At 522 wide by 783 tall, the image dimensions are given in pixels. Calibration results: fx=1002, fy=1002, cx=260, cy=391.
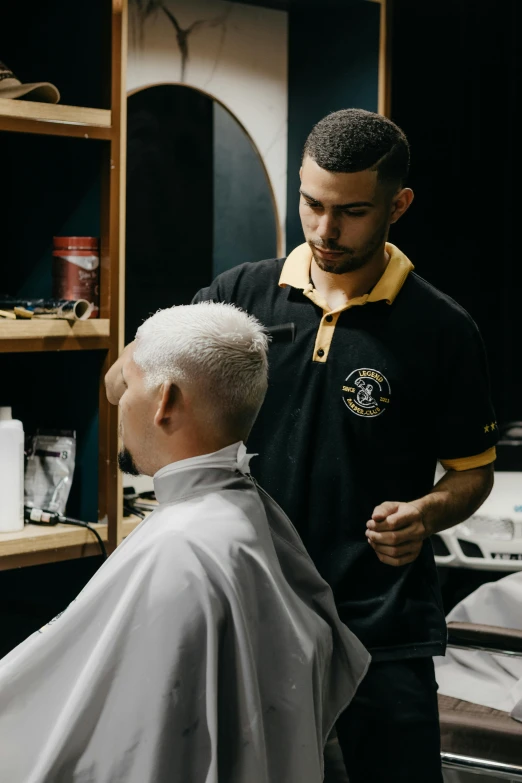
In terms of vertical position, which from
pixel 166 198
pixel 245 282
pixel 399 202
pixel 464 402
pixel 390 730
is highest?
pixel 166 198

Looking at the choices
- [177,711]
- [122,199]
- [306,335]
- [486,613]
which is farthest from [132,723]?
[486,613]

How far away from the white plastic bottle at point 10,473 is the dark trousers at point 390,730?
921 mm

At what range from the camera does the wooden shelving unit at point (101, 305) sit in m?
2.27

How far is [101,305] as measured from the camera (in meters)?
2.44

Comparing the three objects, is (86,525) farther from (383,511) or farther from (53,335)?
(383,511)

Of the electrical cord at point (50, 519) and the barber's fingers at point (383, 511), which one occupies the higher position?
the barber's fingers at point (383, 511)

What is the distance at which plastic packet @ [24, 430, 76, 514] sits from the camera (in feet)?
8.14

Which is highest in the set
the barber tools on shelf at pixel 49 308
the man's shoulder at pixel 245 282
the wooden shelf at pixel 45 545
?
the man's shoulder at pixel 245 282

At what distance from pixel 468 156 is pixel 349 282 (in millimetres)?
1733

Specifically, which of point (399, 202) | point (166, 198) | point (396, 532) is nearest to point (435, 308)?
point (399, 202)

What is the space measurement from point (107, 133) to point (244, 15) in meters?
1.00

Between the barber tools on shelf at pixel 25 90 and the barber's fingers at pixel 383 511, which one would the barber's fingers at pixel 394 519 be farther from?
the barber tools on shelf at pixel 25 90

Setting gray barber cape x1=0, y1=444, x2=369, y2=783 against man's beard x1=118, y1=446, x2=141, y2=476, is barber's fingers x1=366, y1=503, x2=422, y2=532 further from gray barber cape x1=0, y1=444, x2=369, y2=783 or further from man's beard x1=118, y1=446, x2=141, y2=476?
man's beard x1=118, y1=446, x2=141, y2=476

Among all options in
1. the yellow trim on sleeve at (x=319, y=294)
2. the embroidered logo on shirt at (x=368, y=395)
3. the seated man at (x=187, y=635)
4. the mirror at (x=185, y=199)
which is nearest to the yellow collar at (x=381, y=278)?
the yellow trim on sleeve at (x=319, y=294)
